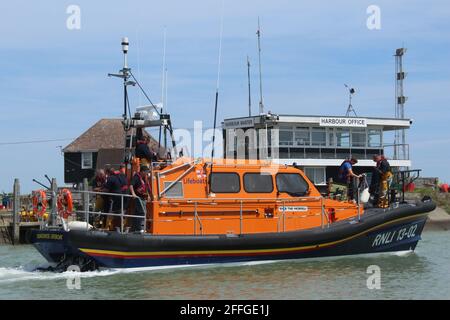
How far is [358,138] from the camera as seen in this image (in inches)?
1419

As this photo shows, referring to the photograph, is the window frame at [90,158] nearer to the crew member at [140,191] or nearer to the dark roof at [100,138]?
the dark roof at [100,138]

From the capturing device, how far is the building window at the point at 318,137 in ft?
113

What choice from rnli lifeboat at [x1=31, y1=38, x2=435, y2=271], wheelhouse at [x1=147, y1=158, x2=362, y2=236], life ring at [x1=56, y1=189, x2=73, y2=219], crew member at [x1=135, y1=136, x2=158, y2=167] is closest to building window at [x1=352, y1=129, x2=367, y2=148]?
rnli lifeboat at [x1=31, y1=38, x2=435, y2=271]

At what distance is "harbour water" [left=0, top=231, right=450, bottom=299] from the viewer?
34.4ft

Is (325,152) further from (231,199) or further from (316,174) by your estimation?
(231,199)

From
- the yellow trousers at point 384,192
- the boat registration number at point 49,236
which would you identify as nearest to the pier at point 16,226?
the boat registration number at point 49,236

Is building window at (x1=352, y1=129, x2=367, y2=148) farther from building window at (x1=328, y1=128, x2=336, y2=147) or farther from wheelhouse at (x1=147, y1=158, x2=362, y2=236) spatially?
wheelhouse at (x1=147, y1=158, x2=362, y2=236)

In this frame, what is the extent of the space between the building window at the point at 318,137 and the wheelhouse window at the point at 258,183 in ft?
70.3

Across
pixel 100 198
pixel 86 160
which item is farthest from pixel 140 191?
→ pixel 86 160

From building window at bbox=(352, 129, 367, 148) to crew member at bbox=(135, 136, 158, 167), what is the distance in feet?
79.5

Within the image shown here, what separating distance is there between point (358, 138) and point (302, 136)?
3.55 m
